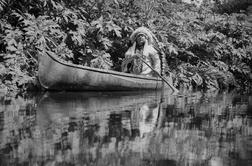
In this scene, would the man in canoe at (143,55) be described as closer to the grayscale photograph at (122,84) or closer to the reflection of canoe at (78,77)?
the grayscale photograph at (122,84)

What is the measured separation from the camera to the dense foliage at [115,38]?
962 centimetres

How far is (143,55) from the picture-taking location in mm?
10258

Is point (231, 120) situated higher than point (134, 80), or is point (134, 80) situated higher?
point (134, 80)

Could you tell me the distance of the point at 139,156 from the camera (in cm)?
285

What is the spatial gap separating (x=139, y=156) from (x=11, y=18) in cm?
814

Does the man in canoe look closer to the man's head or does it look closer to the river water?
the man's head

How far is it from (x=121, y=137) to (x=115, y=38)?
27.9 feet

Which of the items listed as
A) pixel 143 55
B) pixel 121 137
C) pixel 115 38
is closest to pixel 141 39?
pixel 143 55

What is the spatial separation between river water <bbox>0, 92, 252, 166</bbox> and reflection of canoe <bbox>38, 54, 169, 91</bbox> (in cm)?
282

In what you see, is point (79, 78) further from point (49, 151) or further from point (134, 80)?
point (49, 151)

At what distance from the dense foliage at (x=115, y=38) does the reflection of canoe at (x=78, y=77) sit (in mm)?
308

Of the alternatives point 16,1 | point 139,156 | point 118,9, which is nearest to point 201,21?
point 118,9

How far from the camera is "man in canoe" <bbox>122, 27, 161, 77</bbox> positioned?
33.8 ft

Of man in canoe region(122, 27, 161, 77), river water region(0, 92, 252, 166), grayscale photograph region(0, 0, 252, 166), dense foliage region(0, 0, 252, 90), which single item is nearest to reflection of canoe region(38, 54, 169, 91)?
grayscale photograph region(0, 0, 252, 166)
